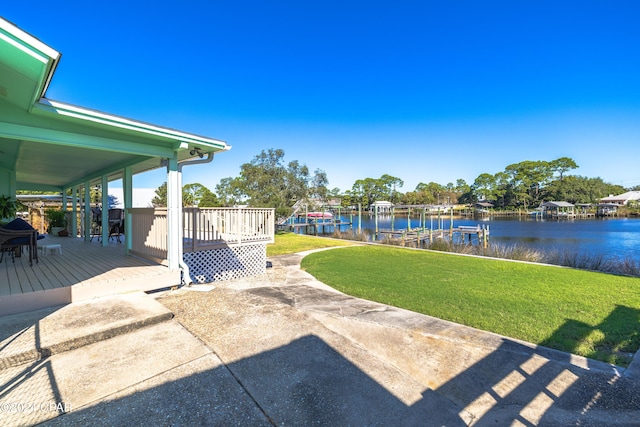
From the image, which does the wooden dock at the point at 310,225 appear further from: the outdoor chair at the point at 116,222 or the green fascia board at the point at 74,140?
the green fascia board at the point at 74,140

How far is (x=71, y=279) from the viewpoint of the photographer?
4.60 m

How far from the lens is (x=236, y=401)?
2279 mm

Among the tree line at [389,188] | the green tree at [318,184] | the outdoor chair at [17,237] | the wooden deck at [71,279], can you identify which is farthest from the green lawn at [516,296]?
the green tree at [318,184]

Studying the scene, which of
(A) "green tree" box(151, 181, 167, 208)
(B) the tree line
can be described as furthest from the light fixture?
(A) "green tree" box(151, 181, 167, 208)

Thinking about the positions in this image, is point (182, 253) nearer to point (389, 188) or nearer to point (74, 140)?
point (74, 140)

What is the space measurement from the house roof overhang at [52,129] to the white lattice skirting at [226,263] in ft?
7.46

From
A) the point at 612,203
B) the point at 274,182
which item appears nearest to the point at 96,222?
the point at 274,182

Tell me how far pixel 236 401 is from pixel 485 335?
10.4 feet

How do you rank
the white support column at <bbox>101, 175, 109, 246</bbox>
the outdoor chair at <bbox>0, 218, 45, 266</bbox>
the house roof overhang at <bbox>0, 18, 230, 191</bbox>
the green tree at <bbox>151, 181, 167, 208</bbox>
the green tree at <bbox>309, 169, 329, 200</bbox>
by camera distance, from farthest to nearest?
the green tree at <bbox>309, 169, 329, 200</bbox> < the green tree at <bbox>151, 181, 167, 208</bbox> < the white support column at <bbox>101, 175, 109, 246</bbox> < the outdoor chair at <bbox>0, 218, 45, 266</bbox> < the house roof overhang at <bbox>0, 18, 230, 191</bbox>

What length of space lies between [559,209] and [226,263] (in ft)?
239

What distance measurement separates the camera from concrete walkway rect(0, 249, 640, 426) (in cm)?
218

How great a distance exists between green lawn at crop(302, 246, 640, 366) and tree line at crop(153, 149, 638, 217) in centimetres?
1173

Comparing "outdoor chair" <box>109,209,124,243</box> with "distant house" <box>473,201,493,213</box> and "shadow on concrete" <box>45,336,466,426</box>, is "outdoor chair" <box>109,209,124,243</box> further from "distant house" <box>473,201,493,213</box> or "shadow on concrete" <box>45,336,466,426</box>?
"distant house" <box>473,201,493,213</box>

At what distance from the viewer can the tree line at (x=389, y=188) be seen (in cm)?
2570
